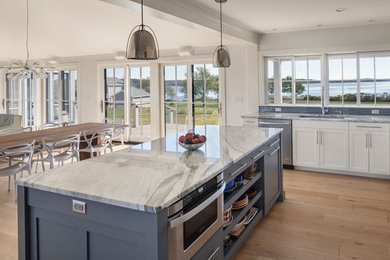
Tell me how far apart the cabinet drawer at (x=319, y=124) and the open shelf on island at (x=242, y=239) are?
7.68ft

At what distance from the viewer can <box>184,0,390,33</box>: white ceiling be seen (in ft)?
12.6

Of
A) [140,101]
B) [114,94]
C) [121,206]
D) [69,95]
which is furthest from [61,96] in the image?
[121,206]

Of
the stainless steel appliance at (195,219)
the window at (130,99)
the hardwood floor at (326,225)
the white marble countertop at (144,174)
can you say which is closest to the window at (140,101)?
the window at (130,99)

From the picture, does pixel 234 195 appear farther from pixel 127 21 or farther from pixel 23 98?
pixel 23 98

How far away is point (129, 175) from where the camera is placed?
1905 millimetres

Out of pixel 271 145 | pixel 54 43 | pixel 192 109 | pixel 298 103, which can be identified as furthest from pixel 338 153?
pixel 54 43

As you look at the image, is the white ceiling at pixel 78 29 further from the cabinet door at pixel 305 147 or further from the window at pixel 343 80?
the cabinet door at pixel 305 147

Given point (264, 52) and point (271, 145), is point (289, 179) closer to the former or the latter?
point (271, 145)

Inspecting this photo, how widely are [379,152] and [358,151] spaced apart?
269 mm

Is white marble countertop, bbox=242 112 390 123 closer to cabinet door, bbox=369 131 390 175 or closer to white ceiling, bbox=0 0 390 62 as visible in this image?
cabinet door, bbox=369 131 390 175

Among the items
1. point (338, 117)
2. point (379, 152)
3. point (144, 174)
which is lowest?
point (379, 152)

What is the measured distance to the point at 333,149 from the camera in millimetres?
4895

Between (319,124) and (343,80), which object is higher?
(343,80)

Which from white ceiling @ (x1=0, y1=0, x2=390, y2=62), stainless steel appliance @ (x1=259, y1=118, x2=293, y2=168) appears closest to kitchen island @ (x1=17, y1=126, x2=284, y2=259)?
white ceiling @ (x1=0, y1=0, x2=390, y2=62)
